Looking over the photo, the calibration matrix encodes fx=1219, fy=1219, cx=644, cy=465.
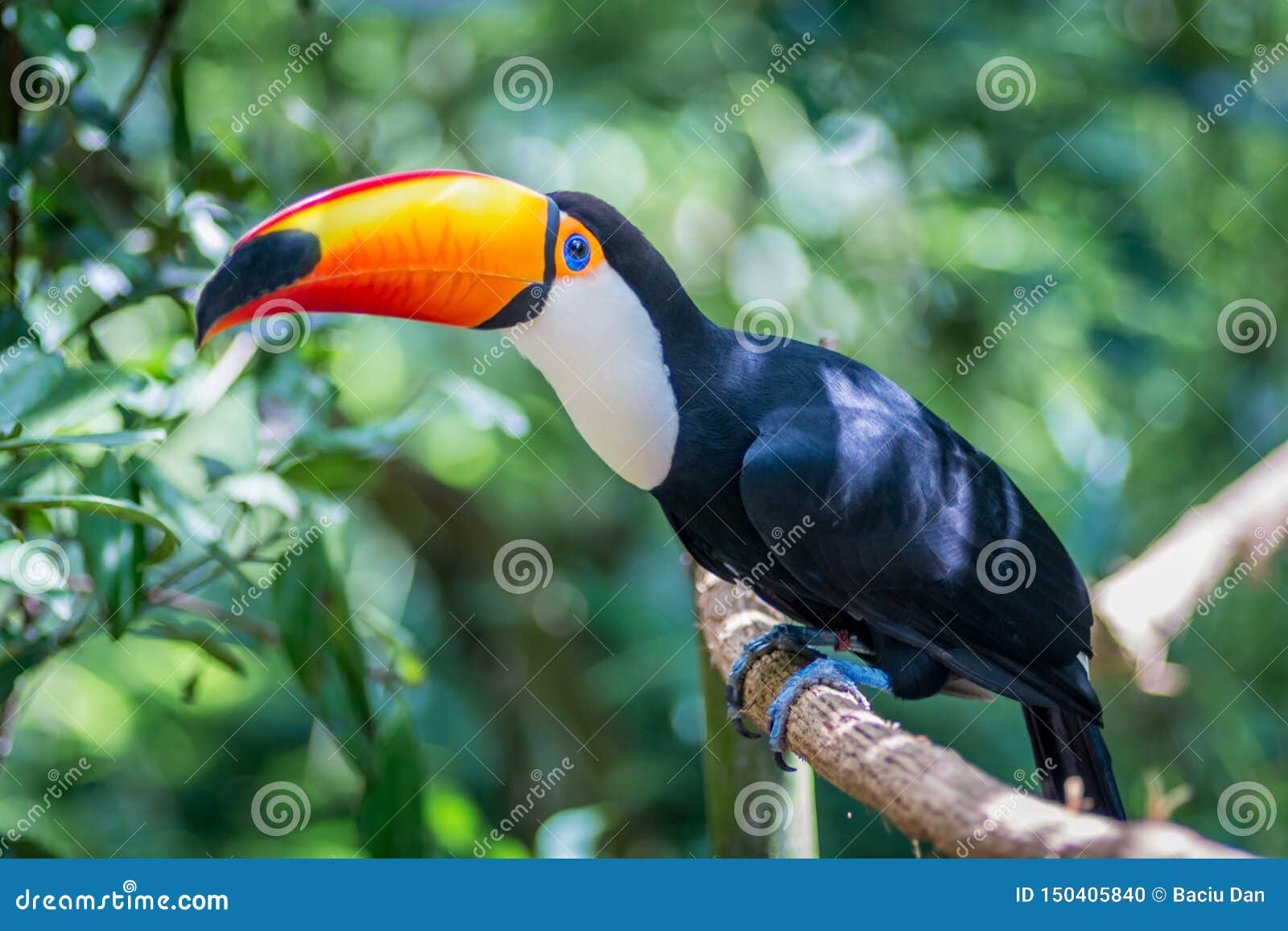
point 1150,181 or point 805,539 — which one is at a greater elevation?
point 1150,181

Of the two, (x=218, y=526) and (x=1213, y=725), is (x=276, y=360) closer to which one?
(x=218, y=526)

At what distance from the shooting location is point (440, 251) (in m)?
2.06

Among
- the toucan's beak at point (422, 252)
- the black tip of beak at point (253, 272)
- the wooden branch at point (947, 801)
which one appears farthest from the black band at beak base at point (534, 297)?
the wooden branch at point (947, 801)

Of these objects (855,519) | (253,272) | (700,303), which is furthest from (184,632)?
(700,303)

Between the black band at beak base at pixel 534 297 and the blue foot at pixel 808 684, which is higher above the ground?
the black band at beak base at pixel 534 297

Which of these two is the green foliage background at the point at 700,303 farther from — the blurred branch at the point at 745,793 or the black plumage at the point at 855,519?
the blurred branch at the point at 745,793

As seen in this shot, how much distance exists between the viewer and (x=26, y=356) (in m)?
2.00

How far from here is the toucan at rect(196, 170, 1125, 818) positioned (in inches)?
80.0

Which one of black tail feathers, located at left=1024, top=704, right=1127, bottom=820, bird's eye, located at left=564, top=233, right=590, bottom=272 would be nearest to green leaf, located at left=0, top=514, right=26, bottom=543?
bird's eye, located at left=564, top=233, right=590, bottom=272

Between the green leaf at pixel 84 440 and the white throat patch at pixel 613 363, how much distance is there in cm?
65

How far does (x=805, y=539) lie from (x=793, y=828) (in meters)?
0.63

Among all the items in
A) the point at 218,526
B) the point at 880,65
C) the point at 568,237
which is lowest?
the point at 218,526

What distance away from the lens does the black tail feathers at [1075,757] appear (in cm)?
228

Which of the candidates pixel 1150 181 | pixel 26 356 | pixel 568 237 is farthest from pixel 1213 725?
pixel 26 356
